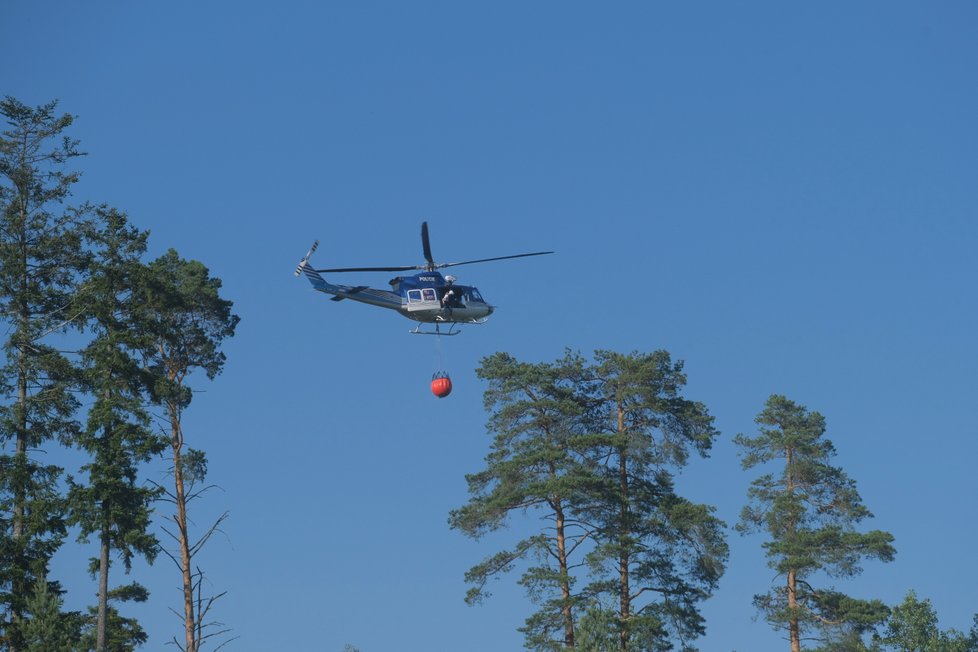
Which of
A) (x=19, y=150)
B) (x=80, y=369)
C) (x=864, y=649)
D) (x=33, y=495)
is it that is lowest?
(x=864, y=649)

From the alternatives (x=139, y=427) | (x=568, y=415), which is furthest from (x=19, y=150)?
(x=568, y=415)

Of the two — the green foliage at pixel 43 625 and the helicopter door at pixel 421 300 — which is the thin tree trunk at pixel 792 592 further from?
the green foliage at pixel 43 625

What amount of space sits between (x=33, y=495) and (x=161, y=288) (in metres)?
7.54

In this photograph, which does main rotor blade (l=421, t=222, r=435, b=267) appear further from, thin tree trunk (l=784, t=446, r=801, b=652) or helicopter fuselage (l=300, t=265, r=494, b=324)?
thin tree trunk (l=784, t=446, r=801, b=652)

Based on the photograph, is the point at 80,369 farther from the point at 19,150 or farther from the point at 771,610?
the point at 771,610

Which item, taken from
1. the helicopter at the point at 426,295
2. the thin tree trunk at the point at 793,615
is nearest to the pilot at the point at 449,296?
the helicopter at the point at 426,295

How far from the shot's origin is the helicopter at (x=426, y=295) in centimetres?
5988

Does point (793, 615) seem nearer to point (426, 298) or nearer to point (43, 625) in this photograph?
point (426, 298)

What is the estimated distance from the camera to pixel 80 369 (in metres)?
52.1

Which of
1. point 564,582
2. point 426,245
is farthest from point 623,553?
point 426,245

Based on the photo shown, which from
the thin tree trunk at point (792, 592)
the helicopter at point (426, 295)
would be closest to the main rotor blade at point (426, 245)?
the helicopter at point (426, 295)

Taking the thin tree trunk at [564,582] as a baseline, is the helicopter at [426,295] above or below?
above

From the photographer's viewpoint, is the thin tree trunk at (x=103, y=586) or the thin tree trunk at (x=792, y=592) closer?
the thin tree trunk at (x=103, y=586)

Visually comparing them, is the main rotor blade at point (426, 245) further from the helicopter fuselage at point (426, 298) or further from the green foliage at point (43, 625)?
the green foliage at point (43, 625)
